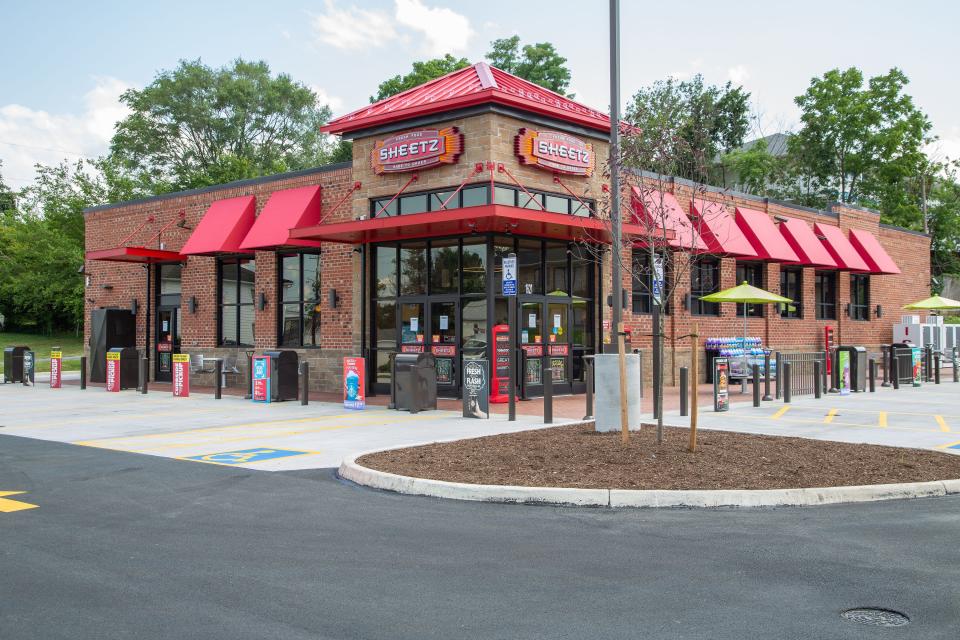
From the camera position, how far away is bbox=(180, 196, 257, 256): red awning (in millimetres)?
22781

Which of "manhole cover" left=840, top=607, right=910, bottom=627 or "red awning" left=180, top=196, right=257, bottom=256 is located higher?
"red awning" left=180, top=196, right=257, bottom=256

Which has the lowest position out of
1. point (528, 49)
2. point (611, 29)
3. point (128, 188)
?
point (611, 29)

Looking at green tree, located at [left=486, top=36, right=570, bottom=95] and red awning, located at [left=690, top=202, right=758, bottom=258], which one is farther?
green tree, located at [left=486, top=36, right=570, bottom=95]

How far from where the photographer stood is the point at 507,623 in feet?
15.0

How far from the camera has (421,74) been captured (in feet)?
147

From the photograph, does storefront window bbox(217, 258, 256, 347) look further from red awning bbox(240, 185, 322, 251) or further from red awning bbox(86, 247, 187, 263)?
red awning bbox(240, 185, 322, 251)

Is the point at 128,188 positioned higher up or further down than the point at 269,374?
higher up

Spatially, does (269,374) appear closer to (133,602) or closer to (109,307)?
(109,307)

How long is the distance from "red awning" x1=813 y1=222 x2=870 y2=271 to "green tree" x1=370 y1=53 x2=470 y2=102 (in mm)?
22723

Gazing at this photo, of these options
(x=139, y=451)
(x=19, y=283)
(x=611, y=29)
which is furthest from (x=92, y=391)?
(x=19, y=283)

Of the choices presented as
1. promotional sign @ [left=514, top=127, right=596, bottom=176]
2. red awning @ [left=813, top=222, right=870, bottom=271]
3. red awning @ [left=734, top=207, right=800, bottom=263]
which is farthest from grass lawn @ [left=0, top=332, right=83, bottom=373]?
red awning @ [left=813, top=222, right=870, bottom=271]

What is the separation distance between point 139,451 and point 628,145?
296 inches

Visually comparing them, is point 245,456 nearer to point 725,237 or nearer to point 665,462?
point 665,462

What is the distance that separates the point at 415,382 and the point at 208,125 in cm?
4998
